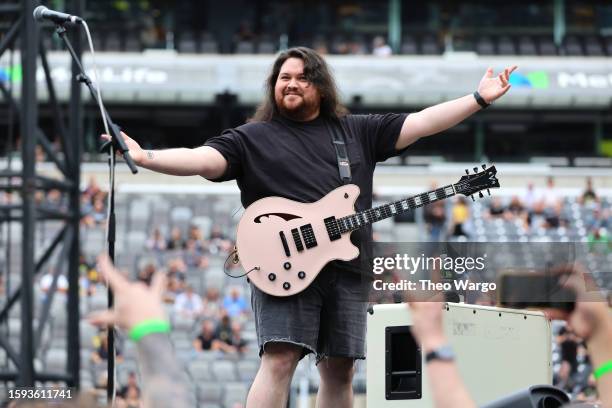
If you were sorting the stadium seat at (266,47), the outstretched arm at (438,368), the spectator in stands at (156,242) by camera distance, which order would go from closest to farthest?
the outstretched arm at (438,368), the spectator in stands at (156,242), the stadium seat at (266,47)

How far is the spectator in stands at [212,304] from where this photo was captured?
67.7ft

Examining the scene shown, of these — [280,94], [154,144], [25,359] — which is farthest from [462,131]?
[280,94]

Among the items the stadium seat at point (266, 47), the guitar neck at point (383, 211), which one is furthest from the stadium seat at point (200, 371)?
the stadium seat at point (266, 47)

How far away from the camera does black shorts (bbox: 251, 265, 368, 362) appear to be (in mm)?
5766

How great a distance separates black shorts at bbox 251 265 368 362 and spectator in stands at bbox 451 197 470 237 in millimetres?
17443

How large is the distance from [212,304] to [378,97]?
13.2 m

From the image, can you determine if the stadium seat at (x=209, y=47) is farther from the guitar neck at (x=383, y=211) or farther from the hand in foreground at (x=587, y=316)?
the hand in foreground at (x=587, y=316)

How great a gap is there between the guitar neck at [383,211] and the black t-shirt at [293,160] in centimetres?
8

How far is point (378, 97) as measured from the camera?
33.4 metres

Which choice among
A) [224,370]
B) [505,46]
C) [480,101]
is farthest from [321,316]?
[505,46]

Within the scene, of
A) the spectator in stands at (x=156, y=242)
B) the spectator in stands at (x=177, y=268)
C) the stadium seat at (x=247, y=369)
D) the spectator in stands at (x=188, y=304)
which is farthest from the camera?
the spectator in stands at (x=156, y=242)

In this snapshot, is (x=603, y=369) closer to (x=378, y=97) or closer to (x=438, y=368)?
(x=438, y=368)

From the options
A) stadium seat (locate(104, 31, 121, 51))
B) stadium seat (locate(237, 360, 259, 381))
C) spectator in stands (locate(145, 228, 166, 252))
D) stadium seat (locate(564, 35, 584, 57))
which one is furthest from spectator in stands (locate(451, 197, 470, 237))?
stadium seat (locate(104, 31, 121, 51))

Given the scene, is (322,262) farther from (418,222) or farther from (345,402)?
(418,222)
